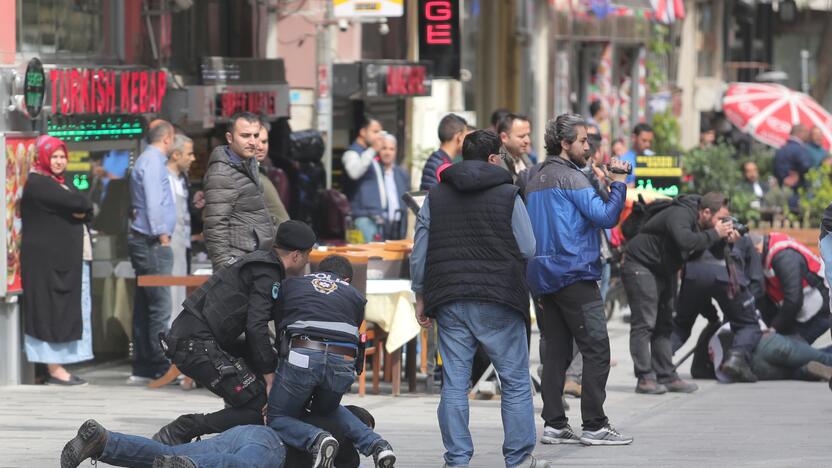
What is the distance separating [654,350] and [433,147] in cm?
912

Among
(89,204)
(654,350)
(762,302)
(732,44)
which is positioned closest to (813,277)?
(762,302)

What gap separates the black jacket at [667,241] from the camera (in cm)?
1330

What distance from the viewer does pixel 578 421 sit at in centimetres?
1208

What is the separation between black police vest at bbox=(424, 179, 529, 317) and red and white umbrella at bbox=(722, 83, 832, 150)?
18059mm

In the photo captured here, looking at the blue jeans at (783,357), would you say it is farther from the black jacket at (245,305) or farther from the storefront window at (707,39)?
the storefront window at (707,39)

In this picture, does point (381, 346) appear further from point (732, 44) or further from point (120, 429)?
point (732, 44)

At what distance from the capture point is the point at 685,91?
41.8m

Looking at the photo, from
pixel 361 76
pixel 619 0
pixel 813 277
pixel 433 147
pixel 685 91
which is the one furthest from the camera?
pixel 685 91

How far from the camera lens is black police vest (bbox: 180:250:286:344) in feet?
30.2

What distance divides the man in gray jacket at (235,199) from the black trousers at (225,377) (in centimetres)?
249

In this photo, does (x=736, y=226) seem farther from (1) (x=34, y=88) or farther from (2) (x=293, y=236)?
(2) (x=293, y=236)

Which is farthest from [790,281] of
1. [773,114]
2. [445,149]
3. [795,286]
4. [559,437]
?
[773,114]

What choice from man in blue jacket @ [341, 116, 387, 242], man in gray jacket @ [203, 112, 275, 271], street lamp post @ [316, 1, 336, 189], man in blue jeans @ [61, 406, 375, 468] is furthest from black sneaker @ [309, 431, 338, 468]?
street lamp post @ [316, 1, 336, 189]

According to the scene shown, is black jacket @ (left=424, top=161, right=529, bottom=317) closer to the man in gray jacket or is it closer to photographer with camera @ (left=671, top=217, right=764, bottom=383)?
the man in gray jacket
